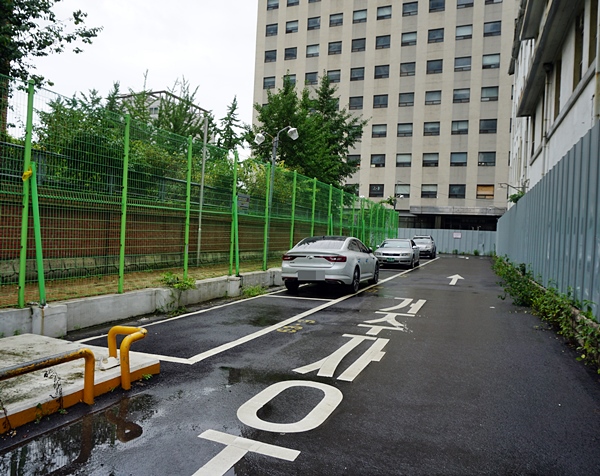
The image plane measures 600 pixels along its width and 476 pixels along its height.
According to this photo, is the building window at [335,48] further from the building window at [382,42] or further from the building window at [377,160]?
the building window at [377,160]

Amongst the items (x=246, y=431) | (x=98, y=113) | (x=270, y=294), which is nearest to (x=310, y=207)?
(x=270, y=294)

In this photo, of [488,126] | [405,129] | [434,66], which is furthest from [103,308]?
[434,66]

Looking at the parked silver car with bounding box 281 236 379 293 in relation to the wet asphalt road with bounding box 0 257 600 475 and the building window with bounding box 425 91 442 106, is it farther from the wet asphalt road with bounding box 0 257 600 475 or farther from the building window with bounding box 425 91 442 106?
the building window with bounding box 425 91 442 106

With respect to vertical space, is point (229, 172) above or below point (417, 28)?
below

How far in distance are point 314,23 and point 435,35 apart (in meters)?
13.8

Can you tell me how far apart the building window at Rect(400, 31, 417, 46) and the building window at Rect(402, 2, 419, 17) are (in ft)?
6.59

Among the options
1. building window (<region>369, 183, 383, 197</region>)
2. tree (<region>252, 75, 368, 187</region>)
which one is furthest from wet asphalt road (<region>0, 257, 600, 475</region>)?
building window (<region>369, 183, 383, 197</region>)

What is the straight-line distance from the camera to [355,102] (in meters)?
49.4

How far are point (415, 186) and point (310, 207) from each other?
33781 millimetres

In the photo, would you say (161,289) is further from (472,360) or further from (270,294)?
(472,360)

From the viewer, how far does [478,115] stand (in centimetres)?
4472

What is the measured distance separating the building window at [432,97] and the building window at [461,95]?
1.39 metres

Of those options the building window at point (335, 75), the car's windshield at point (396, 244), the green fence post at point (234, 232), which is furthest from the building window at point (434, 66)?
the green fence post at point (234, 232)

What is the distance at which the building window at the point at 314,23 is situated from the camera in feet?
167
